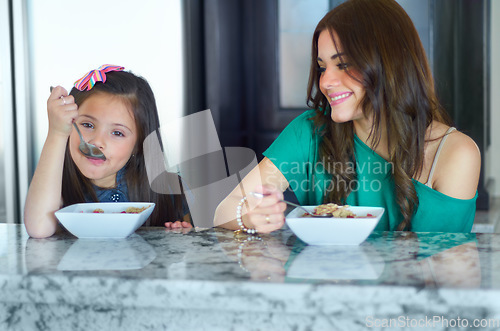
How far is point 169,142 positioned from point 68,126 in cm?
140

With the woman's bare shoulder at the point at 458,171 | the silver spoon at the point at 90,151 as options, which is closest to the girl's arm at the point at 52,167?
the silver spoon at the point at 90,151

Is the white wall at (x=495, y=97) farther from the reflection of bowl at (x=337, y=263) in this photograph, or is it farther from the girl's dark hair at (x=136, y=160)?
the reflection of bowl at (x=337, y=263)

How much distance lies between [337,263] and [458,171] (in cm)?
64

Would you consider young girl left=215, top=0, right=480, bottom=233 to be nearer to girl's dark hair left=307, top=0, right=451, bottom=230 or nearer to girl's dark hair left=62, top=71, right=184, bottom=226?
girl's dark hair left=307, top=0, right=451, bottom=230

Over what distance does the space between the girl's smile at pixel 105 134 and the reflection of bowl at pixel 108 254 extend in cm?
53

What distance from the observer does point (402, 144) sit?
1363mm

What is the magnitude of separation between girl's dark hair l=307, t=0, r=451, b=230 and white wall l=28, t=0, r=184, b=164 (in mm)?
1341

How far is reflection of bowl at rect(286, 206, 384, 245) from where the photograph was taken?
903mm

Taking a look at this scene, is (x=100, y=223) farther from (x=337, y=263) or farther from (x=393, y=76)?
(x=393, y=76)

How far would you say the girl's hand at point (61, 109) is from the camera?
118 cm

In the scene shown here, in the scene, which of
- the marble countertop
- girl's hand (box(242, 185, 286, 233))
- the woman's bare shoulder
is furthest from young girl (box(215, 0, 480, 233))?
the marble countertop

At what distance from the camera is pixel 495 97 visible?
3.26m

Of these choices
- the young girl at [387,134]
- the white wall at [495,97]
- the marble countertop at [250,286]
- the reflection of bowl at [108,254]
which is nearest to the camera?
the marble countertop at [250,286]

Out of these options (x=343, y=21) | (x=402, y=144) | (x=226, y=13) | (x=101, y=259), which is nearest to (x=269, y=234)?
(x=101, y=259)
